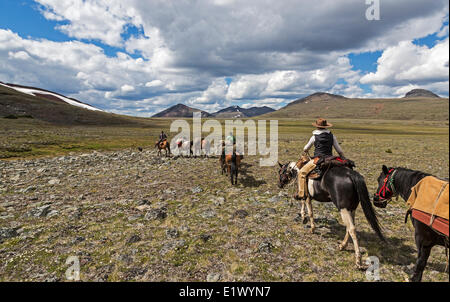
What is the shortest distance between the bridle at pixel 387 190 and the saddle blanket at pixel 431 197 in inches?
44.5

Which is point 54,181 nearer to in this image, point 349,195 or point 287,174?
point 287,174

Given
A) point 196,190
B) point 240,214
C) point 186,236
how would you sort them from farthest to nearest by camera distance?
point 196,190 → point 240,214 → point 186,236

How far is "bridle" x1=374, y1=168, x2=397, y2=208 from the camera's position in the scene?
20.2ft

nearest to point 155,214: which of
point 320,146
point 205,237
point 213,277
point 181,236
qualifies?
point 181,236

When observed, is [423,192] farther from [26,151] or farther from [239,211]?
[26,151]

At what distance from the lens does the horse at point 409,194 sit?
473cm

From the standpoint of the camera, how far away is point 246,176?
14.8 meters

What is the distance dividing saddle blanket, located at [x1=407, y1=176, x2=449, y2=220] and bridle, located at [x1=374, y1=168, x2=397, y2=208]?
1.13 m

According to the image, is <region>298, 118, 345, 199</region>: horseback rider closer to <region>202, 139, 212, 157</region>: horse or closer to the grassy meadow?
the grassy meadow

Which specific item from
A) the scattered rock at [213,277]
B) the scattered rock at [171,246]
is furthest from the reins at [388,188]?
the scattered rock at [171,246]

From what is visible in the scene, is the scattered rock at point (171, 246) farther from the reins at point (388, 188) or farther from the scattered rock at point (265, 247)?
the reins at point (388, 188)

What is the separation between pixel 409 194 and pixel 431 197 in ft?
3.85

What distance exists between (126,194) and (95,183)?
337 centimetres

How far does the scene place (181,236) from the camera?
22.9 ft
